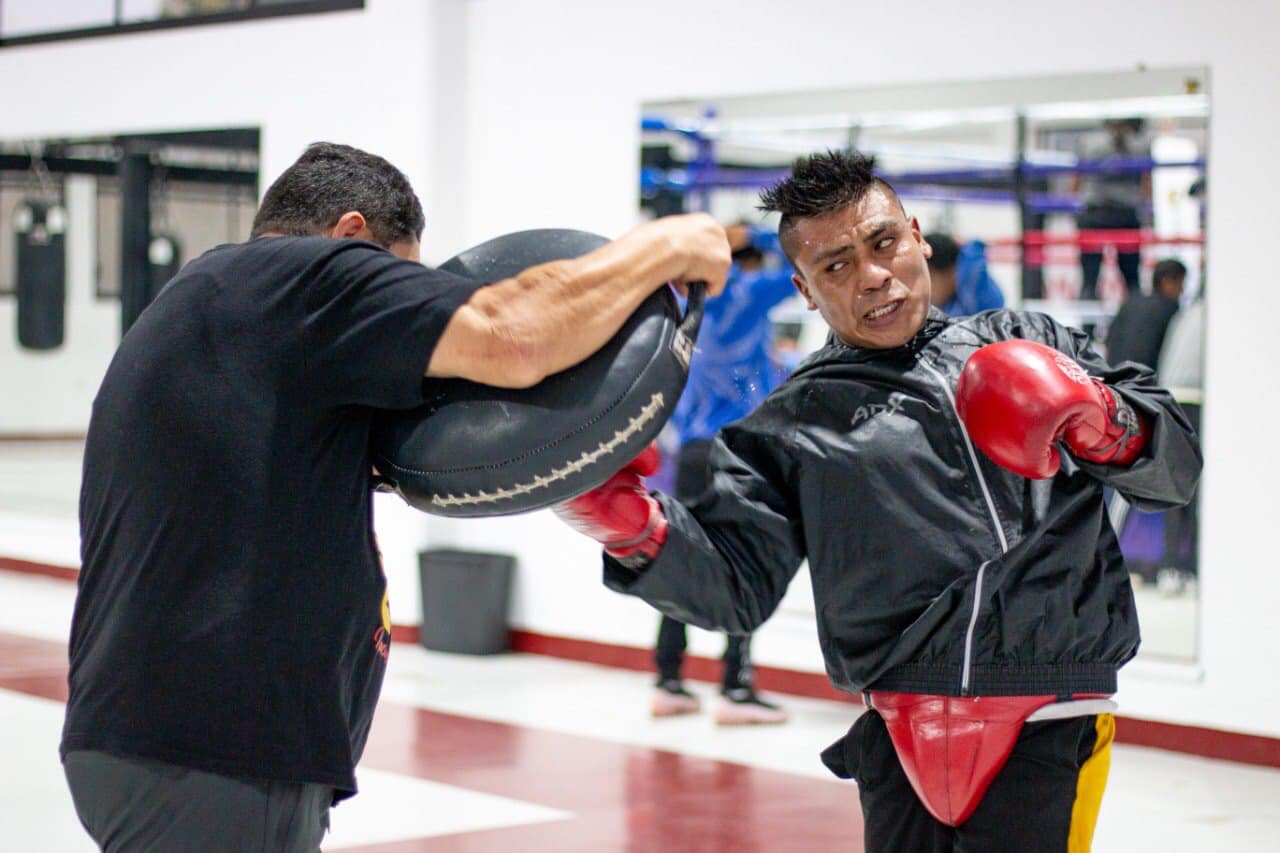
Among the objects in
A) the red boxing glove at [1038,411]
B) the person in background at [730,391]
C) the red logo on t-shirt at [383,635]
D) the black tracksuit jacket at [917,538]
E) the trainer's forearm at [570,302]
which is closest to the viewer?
the trainer's forearm at [570,302]

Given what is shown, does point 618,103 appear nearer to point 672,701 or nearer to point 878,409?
point 672,701

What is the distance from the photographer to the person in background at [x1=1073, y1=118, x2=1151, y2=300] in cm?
567

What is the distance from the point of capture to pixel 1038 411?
1.85m

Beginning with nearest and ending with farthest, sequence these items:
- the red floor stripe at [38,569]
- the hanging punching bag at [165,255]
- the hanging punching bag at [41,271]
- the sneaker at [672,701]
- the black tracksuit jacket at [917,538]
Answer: the black tracksuit jacket at [917,538], the sneaker at [672,701], the red floor stripe at [38,569], the hanging punching bag at [165,255], the hanging punching bag at [41,271]

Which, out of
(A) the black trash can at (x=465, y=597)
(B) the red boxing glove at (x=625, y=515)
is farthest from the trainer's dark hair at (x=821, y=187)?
(A) the black trash can at (x=465, y=597)

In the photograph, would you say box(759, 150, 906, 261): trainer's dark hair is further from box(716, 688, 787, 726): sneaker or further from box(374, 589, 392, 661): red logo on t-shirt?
box(716, 688, 787, 726): sneaker

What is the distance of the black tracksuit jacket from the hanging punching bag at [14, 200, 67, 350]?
397 inches

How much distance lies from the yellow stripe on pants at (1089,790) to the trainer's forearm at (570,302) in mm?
880

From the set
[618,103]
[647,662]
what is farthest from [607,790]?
[618,103]

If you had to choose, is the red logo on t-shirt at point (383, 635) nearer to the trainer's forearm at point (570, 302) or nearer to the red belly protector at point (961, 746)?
the trainer's forearm at point (570, 302)

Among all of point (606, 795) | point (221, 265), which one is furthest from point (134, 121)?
point (221, 265)

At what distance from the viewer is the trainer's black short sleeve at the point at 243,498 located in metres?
1.59

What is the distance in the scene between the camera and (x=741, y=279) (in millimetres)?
5180

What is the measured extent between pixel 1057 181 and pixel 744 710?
249 cm
